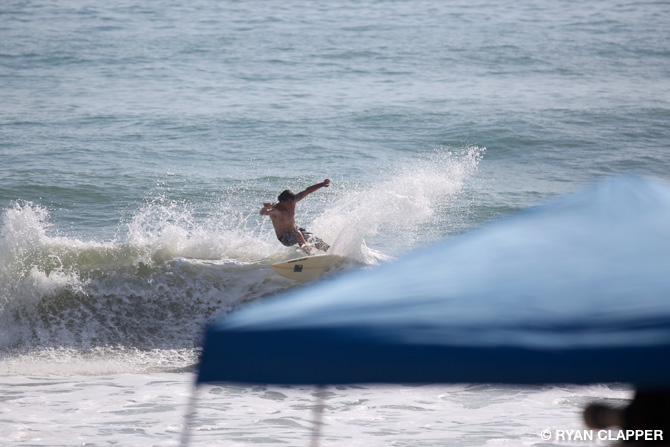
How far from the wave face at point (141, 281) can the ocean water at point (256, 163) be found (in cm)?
4

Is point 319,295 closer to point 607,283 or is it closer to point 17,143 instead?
point 607,283

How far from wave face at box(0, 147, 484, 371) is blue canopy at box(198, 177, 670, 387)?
227 inches

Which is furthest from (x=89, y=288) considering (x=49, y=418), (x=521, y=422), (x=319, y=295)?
(x=319, y=295)

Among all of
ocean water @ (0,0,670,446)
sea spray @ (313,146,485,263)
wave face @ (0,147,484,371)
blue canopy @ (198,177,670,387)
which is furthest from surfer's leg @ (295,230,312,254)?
blue canopy @ (198,177,670,387)

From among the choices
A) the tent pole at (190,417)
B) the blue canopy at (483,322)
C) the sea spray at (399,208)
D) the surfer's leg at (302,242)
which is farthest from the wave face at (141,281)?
the blue canopy at (483,322)

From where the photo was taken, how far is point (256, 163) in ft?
58.4

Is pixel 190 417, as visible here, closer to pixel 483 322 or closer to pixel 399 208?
pixel 483 322

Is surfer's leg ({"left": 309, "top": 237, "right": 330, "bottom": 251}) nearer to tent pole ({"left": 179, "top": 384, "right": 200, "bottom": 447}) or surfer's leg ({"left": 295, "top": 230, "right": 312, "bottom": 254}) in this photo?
surfer's leg ({"left": 295, "top": 230, "right": 312, "bottom": 254})

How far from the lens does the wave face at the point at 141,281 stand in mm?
8414

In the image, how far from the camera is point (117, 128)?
2002 centimetres

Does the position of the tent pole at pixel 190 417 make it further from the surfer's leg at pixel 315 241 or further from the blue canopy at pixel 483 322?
the surfer's leg at pixel 315 241

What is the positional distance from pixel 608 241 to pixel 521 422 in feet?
11.5

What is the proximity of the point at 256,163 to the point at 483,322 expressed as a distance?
1592 centimetres

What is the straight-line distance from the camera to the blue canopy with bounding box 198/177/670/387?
6.56 feet
